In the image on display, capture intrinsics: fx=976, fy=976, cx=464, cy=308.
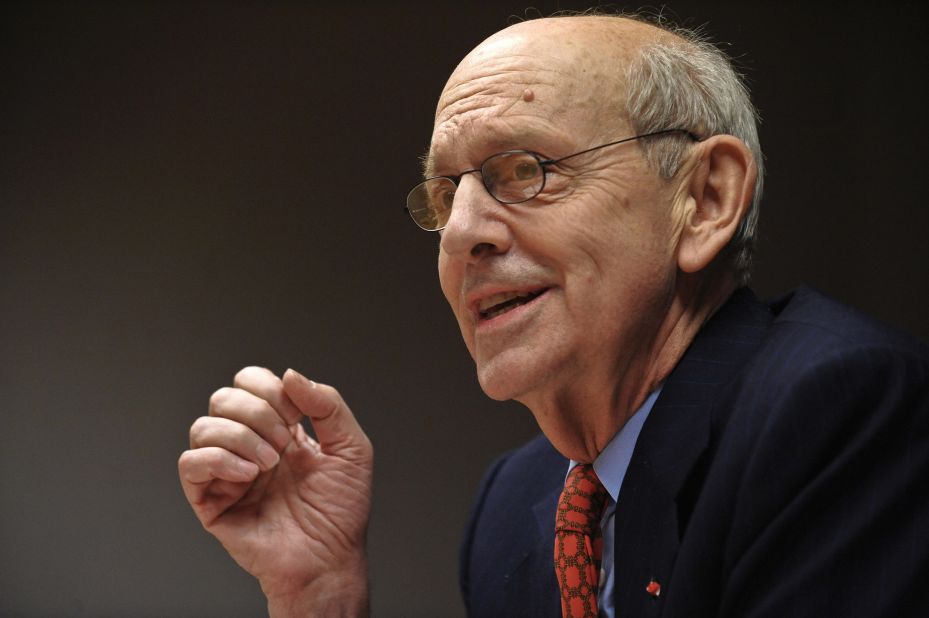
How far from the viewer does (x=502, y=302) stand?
1.55m

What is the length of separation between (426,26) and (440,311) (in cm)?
111

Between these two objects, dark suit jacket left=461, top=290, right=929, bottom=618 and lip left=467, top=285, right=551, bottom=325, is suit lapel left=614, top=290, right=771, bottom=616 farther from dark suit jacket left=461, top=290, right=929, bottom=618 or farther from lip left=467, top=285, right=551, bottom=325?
lip left=467, top=285, right=551, bottom=325

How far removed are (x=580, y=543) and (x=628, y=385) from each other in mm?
259

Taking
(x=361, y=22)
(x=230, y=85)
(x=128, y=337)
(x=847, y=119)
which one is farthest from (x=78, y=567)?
(x=847, y=119)

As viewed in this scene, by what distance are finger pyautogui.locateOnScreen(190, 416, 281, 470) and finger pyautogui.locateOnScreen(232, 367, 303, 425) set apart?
7cm

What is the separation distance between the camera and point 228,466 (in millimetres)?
1625

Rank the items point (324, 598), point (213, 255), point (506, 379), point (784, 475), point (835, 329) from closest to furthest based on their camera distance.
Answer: point (784, 475) → point (835, 329) → point (506, 379) → point (324, 598) → point (213, 255)

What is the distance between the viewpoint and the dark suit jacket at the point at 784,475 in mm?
1101

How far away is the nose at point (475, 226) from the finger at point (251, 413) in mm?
429

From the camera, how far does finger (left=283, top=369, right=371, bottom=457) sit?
5.67 ft

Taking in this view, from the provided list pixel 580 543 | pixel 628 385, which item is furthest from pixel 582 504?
pixel 628 385

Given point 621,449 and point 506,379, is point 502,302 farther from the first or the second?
point 621,449

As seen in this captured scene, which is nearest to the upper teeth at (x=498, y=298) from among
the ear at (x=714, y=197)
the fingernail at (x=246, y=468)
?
the ear at (x=714, y=197)

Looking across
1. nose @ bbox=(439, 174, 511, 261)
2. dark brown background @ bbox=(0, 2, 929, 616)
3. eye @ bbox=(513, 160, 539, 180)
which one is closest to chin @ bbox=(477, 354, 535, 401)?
nose @ bbox=(439, 174, 511, 261)
